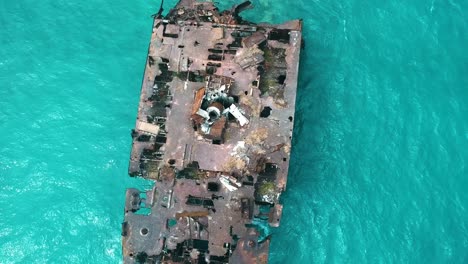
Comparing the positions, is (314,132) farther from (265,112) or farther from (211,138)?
(211,138)

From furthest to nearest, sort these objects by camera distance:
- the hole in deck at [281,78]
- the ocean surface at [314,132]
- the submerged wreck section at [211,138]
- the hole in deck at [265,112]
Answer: the ocean surface at [314,132] → the hole in deck at [281,78] → the hole in deck at [265,112] → the submerged wreck section at [211,138]

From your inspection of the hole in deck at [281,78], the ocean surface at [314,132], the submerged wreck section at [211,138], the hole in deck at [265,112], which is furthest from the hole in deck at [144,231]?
the hole in deck at [281,78]

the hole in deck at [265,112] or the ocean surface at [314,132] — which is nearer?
the hole in deck at [265,112]

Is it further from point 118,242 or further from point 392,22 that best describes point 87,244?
point 392,22

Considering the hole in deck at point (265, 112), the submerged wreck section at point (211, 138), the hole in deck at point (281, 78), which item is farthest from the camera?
the hole in deck at point (281, 78)

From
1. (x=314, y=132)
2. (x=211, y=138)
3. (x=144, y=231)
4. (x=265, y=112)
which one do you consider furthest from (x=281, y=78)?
(x=144, y=231)

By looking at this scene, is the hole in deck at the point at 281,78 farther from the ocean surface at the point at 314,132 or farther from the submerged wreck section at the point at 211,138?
the ocean surface at the point at 314,132
